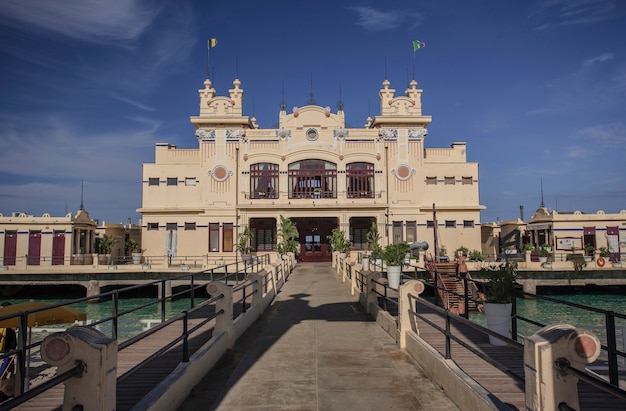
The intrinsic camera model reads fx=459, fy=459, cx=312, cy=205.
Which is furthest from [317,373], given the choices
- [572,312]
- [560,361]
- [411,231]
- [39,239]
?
[39,239]

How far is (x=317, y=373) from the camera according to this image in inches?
281

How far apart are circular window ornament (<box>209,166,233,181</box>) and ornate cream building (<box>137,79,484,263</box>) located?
3.2 inches

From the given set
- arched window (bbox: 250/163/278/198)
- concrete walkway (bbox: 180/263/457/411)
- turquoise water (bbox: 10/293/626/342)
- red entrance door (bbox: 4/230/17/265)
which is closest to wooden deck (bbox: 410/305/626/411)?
concrete walkway (bbox: 180/263/457/411)

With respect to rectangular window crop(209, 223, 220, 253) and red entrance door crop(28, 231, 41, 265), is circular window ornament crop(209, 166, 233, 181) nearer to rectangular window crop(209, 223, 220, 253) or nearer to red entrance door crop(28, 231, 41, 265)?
rectangular window crop(209, 223, 220, 253)

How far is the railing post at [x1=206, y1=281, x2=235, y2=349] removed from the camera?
27.4ft

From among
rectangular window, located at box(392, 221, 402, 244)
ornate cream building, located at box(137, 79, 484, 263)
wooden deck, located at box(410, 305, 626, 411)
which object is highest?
ornate cream building, located at box(137, 79, 484, 263)

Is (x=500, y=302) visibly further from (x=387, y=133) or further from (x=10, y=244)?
(x=10, y=244)

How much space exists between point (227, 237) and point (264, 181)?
5.47 metres

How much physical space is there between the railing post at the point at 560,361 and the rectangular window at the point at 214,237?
3507cm

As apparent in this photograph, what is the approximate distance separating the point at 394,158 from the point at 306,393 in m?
33.0

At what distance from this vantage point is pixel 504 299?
25.8 feet

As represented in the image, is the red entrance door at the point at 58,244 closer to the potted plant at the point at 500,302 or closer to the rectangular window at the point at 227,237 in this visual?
the rectangular window at the point at 227,237

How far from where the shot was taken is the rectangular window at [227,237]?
37.2 metres

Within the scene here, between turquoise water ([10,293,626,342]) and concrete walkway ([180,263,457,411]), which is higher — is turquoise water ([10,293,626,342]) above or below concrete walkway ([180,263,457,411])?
below
